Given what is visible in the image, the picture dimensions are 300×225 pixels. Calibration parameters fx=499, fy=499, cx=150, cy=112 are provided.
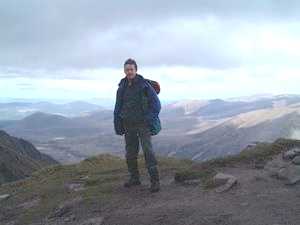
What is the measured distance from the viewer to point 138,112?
1589 centimetres

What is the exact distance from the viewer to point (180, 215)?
44.5 feet

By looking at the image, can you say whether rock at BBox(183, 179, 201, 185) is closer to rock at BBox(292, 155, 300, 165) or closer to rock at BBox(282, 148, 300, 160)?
rock at BBox(292, 155, 300, 165)

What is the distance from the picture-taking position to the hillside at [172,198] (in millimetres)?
13289

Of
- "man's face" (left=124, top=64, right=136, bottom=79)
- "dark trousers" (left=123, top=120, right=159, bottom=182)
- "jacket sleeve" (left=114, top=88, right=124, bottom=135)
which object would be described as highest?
"man's face" (left=124, top=64, right=136, bottom=79)

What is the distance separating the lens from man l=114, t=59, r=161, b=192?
15.7 meters

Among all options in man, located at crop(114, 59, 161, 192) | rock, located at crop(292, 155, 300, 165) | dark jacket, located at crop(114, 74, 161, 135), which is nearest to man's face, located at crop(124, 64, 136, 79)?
man, located at crop(114, 59, 161, 192)

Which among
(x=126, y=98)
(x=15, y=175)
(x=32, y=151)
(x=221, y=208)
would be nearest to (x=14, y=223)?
(x=126, y=98)

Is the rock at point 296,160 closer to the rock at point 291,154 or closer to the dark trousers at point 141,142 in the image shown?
the rock at point 291,154

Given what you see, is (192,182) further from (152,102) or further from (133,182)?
(152,102)

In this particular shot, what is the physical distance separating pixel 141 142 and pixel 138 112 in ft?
3.29

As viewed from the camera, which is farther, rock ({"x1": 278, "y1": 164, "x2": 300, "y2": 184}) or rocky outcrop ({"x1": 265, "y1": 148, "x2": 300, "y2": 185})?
rocky outcrop ({"x1": 265, "y1": 148, "x2": 300, "y2": 185})

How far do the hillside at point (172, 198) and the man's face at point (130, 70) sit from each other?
390 centimetres

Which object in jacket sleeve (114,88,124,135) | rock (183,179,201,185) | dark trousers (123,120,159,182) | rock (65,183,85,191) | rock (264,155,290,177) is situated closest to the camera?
dark trousers (123,120,159,182)

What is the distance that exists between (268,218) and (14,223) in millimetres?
8672
